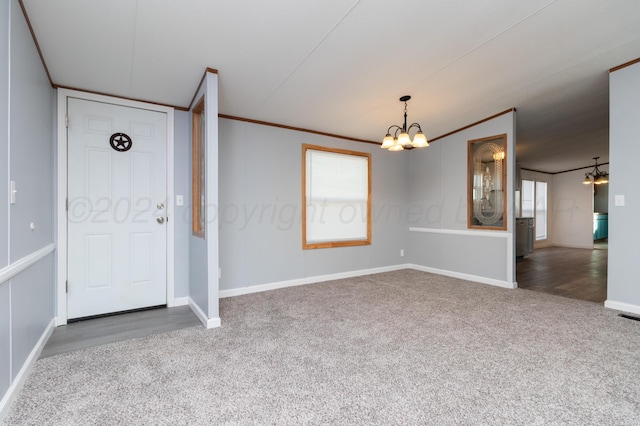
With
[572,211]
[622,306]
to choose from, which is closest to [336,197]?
[622,306]

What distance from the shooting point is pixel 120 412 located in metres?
1.53

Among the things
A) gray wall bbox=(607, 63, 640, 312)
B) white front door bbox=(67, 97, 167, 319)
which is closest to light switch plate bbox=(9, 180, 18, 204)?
white front door bbox=(67, 97, 167, 319)

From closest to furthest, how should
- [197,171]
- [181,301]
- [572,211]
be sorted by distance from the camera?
[197,171], [181,301], [572,211]

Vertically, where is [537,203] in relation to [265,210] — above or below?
above

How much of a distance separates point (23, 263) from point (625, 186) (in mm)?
5154

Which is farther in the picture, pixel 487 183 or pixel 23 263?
pixel 487 183

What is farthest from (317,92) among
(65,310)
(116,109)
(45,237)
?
(65,310)

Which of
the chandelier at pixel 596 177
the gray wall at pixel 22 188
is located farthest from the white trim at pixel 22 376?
the chandelier at pixel 596 177

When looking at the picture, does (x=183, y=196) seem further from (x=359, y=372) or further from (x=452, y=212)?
(x=452, y=212)

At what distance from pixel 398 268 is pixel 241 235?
9.66 ft

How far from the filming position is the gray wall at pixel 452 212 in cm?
412

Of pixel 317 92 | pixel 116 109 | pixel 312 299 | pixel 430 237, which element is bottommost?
pixel 312 299

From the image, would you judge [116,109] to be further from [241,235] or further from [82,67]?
[241,235]

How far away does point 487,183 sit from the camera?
441cm
